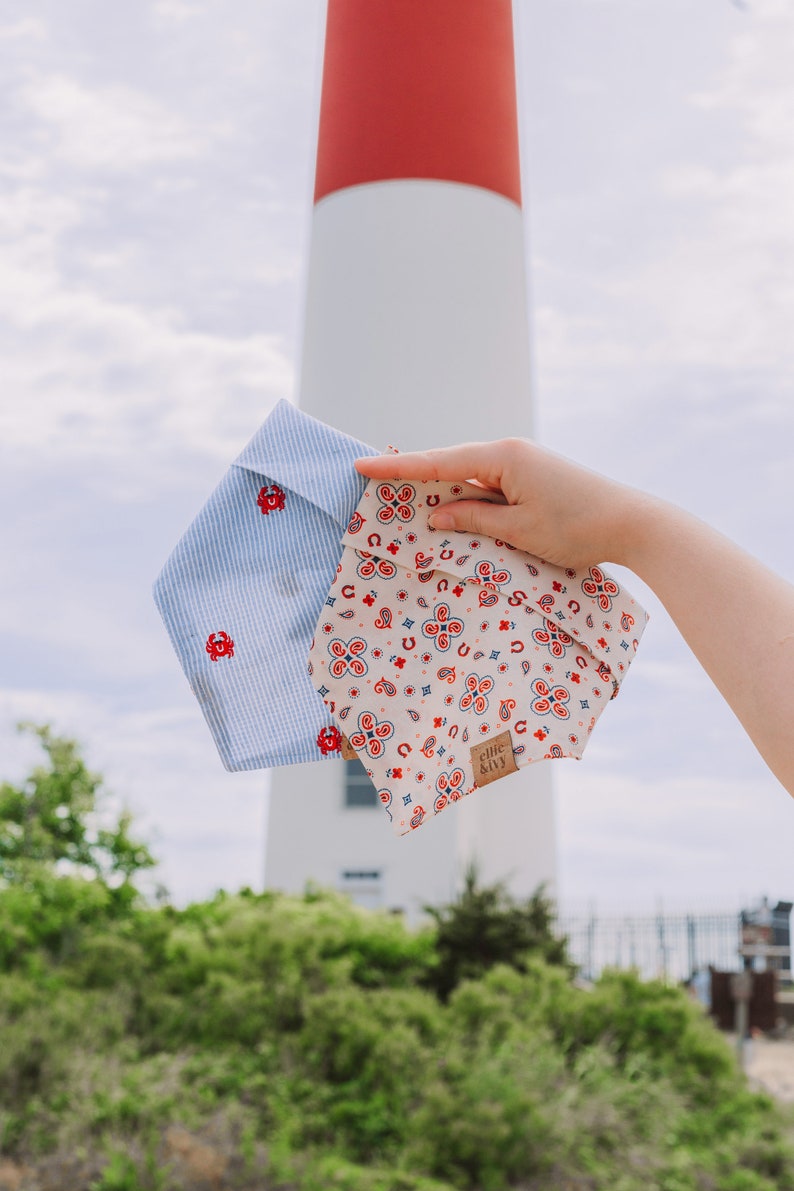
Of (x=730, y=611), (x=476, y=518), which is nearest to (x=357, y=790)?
(x=476, y=518)

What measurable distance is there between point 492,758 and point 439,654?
177mm

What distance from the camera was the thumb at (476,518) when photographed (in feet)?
5.26

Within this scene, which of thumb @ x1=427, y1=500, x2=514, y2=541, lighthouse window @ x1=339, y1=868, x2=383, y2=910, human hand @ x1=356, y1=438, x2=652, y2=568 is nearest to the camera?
human hand @ x1=356, y1=438, x2=652, y2=568

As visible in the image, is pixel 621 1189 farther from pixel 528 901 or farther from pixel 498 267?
pixel 498 267

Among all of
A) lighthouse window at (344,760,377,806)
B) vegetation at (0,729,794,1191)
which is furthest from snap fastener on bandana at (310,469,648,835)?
lighthouse window at (344,760,377,806)

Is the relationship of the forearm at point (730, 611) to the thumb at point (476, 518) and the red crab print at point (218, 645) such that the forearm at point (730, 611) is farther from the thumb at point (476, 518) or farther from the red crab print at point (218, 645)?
the red crab print at point (218, 645)

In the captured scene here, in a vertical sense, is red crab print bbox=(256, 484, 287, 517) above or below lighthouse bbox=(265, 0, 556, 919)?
below

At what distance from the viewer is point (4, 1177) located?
13.8 feet

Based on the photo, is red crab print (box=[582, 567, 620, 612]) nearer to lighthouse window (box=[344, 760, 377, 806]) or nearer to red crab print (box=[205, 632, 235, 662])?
red crab print (box=[205, 632, 235, 662])

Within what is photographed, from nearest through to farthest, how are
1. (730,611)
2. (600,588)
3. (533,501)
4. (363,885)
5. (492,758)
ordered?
1. (730,611)
2. (533,501)
3. (492,758)
4. (600,588)
5. (363,885)

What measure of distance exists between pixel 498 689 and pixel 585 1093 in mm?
4499

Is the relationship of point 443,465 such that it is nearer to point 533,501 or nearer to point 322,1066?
point 533,501

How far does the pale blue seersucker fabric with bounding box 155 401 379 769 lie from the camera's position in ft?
5.46

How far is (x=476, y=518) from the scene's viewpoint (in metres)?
1.63
